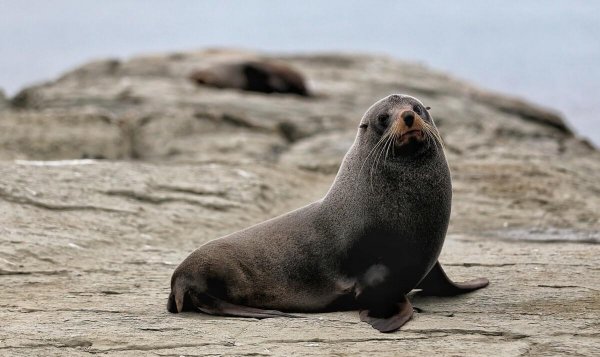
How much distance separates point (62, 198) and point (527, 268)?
3.79m

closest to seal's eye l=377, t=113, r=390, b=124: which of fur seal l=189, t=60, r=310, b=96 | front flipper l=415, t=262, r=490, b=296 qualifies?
front flipper l=415, t=262, r=490, b=296

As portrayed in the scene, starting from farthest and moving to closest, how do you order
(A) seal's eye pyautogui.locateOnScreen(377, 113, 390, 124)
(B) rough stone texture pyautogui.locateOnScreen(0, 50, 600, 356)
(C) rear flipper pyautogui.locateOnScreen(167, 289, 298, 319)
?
(A) seal's eye pyautogui.locateOnScreen(377, 113, 390, 124), (C) rear flipper pyautogui.locateOnScreen(167, 289, 298, 319), (B) rough stone texture pyautogui.locateOnScreen(0, 50, 600, 356)

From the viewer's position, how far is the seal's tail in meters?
5.38

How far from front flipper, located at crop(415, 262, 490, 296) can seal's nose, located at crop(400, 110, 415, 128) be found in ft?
2.82

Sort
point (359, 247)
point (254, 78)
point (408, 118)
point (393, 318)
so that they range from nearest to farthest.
Result: point (393, 318), point (408, 118), point (359, 247), point (254, 78)

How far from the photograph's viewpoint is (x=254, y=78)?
16.8 metres

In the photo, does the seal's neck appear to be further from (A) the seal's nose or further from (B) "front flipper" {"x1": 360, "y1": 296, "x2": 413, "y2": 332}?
(B) "front flipper" {"x1": 360, "y1": 296, "x2": 413, "y2": 332}

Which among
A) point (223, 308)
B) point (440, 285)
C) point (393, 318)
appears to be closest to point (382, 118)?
point (440, 285)

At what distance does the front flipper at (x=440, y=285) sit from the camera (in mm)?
5559

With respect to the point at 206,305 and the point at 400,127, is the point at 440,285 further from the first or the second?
the point at 206,305

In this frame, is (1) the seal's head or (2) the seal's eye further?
(2) the seal's eye

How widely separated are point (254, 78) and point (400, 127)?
1173 cm

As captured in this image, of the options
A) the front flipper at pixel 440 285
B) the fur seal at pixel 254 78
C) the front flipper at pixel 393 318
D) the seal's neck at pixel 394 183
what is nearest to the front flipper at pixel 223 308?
the front flipper at pixel 393 318

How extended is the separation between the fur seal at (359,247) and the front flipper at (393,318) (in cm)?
2
